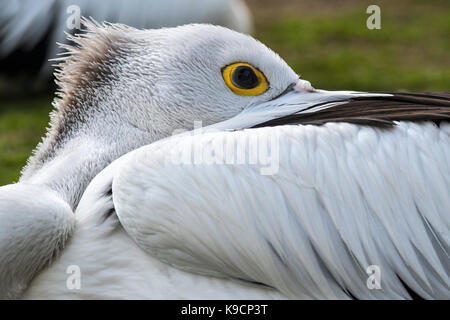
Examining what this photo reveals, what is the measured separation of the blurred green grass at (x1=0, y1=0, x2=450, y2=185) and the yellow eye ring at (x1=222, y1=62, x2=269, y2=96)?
2445 mm

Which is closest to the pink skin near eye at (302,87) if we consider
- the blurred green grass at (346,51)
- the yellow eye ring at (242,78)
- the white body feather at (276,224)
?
the yellow eye ring at (242,78)

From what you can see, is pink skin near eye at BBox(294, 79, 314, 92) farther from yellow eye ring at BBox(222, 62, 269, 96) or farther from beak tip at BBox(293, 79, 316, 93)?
yellow eye ring at BBox(222, 62, 269, 96)

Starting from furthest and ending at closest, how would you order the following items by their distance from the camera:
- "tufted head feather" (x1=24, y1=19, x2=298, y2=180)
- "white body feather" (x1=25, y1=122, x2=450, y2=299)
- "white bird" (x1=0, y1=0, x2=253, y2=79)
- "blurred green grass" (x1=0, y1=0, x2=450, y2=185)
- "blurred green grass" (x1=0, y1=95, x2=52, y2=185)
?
"blurred green grass" (x1=0, y1=0, x2=450, y2=185) < "white bird" (x1=0, y1=0, x2=253, y2=79) < "blurred green grass" (x1=0, y1=95, x2=52, y2=185) < "tufted head feather" (x1=24, y1=19, x2=298, y2=180) < "white body feather" (x1=25, y1=122, x2=450, y2=299)

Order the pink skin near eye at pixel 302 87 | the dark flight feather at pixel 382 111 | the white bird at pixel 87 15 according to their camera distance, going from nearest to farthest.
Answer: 1. the dark flight feather at pixel 382 111
2. the pink skin near eye at pixel 302 87
3. the white bird at pixel 87 15

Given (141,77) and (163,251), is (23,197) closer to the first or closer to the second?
(163,251)

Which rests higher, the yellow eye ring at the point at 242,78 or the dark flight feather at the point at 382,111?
the yellow eye ring at the point at 242,78

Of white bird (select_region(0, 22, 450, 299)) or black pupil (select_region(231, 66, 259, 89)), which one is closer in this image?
white bird (select_region(0, 22, 450, 299))

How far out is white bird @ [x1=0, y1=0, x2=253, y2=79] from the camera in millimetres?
5441

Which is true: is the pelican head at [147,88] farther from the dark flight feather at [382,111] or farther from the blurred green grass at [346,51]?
the blurred green grass at [346,51]

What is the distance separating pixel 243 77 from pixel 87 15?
113 inches

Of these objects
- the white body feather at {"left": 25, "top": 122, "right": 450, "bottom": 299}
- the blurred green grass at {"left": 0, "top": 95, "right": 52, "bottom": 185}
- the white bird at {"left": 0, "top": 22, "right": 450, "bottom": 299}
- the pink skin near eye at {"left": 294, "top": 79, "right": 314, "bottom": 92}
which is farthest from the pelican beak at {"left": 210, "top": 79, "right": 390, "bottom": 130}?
the blurred green grass at {"left": 0, "top": 95, "right": 52, "bottom": 185}

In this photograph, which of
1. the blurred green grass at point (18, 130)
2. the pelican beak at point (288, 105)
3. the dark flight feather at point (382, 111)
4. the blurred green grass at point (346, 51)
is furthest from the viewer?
the blurred green grass at point (346, 51)

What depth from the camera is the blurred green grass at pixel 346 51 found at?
582 centimetres

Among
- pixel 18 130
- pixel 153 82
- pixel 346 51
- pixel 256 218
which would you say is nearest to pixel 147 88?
pixel 153 82
